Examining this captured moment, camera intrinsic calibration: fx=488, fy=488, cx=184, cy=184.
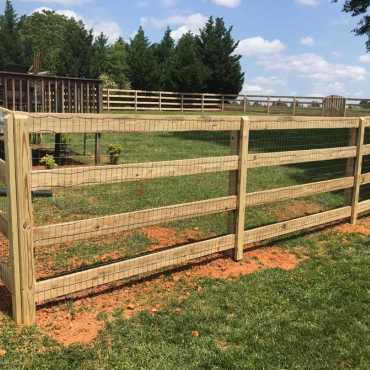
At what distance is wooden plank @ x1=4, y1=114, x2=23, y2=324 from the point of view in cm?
352

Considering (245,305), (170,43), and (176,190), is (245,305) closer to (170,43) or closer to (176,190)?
(176,190)

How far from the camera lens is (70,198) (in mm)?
7633

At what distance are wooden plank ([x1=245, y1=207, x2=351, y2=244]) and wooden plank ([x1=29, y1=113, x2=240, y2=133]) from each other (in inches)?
52.1

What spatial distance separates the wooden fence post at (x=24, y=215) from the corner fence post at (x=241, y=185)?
2396 millimetres

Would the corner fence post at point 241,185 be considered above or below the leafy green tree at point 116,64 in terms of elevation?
below

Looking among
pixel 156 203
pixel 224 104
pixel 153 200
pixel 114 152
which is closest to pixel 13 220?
pixel 156 203

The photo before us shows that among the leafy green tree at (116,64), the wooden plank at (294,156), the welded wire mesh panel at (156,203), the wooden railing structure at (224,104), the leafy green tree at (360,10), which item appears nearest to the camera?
the welded wire mesh panel at (156,203)

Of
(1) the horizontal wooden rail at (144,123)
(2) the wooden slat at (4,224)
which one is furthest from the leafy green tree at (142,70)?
(2) the wooden slat at (4,224)

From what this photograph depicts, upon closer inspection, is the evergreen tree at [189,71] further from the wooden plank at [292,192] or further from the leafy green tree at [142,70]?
the wooden plank at [292,192]

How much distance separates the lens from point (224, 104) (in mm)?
37719

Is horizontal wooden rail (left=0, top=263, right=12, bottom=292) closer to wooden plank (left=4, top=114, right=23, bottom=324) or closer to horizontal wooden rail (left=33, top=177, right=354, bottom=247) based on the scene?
wooden plank (left=4, top=114, right=23, bottom=324)

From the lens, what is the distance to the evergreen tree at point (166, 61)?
43378 mm

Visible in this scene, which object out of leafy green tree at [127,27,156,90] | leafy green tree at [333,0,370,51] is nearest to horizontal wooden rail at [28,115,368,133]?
leafy green tree at [333,0,370,51]

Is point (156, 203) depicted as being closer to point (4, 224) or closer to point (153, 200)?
point (153, 200)
